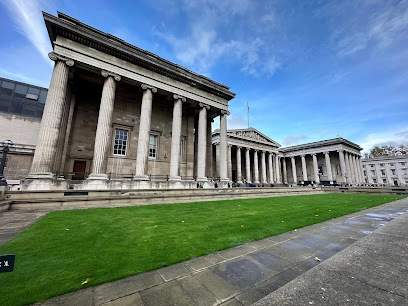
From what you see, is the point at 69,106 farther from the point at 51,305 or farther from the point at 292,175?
the point at 292,175

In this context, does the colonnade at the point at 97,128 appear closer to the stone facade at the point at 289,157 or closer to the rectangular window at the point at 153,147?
the rectangular window at the point at 153,147

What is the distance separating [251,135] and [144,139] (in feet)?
120

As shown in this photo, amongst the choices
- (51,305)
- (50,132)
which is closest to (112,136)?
(50,132)

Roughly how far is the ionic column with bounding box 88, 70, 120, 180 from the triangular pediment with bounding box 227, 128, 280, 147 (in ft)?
101

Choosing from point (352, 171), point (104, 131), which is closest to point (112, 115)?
point (104, 131)

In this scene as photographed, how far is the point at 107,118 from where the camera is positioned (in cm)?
1527

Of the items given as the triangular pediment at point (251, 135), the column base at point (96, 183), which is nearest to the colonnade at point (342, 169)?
the triangular pediment at point (251, 135)

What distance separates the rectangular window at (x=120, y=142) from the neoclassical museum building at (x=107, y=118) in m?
0.10

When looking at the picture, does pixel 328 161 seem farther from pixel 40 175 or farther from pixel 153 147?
pixel 40 175

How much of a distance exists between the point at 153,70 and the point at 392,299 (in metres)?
20.6

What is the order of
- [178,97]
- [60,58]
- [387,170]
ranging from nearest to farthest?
[60,58], [178,97], [387,170]

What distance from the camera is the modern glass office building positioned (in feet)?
73.5

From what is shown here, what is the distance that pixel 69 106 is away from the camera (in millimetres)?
17703

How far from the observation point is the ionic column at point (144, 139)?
16.2 meters
